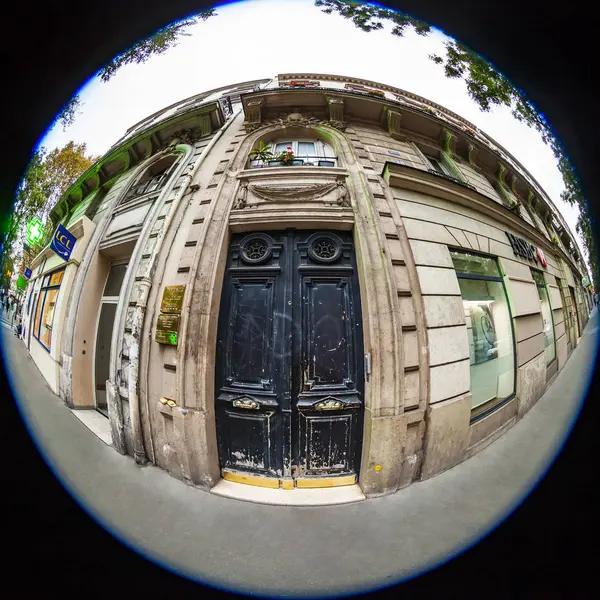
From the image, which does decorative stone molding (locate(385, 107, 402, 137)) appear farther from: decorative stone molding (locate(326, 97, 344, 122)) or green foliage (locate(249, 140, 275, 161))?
green foliage (locate(249, 140, 275, 161))

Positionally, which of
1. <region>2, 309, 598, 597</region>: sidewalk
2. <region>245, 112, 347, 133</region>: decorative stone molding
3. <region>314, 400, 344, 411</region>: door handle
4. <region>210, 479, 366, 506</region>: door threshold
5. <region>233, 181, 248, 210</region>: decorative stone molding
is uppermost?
<region>245, 112, 347, 133</region>: decorative stone molding

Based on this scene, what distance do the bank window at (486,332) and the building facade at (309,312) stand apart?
2 cm

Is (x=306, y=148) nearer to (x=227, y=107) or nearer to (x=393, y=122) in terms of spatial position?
(x=393, y=122)

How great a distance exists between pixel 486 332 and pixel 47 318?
4218 mm

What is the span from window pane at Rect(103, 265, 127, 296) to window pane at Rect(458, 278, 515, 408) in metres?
3.71

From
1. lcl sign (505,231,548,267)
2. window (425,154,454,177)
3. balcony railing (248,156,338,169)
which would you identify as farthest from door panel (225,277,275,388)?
window (425,154,454,177)

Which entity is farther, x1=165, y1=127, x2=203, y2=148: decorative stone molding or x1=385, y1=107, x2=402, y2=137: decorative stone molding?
x1=385, y1=107, x2=402, y2=137: decorative stone molding

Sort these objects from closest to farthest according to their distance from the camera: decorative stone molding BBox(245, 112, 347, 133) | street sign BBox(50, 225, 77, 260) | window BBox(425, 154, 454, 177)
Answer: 1. street sign BBox(50, 225, 77, 260)
2. window BBox(425, 154, 454, 177)
3. decorative stone molding BBox(245, 112, 347, 133)

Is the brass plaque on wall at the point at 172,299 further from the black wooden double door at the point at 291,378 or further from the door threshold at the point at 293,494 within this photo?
the door threshold at the point at 293,494

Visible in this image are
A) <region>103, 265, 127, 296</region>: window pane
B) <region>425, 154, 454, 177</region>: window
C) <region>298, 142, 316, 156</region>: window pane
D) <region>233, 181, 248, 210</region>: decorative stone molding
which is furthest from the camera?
<region>298, 142, 316, 156</region>: window pane

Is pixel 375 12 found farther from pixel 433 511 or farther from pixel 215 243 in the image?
pixel 433 511

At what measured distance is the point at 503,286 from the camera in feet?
6.80

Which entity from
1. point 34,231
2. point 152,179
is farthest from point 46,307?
point 152,179

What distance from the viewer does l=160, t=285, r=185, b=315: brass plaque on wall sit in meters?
2.05
